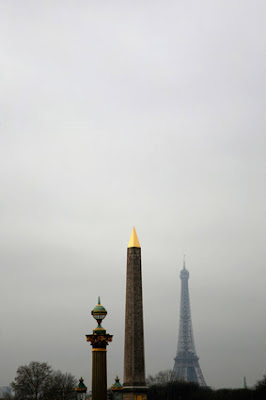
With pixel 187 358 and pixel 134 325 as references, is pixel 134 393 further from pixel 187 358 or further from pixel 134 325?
pixel 187 358

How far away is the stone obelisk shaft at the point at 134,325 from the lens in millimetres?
39500

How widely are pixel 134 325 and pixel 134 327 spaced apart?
129 millimetres

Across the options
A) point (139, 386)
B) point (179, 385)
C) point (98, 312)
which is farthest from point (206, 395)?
point (98, 312)

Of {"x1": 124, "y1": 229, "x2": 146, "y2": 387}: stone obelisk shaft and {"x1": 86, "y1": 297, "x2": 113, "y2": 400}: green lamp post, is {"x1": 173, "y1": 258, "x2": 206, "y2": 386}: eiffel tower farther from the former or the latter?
{"x1": 86, "y1": 297, "x2": 113, "y2": 400}: green lamp post

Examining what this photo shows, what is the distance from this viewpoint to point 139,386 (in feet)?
128

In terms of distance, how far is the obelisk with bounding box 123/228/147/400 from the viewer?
1554 inches

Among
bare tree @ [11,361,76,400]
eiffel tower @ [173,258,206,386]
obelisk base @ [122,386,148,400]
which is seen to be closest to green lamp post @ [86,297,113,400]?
obelisk base @ [122,386,148,400]

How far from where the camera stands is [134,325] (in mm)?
39531

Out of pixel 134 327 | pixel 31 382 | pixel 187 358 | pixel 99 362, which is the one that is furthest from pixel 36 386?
pixel 187 358

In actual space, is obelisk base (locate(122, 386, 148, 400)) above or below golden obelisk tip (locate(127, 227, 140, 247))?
below

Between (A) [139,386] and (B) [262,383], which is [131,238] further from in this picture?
(B) [262,383]

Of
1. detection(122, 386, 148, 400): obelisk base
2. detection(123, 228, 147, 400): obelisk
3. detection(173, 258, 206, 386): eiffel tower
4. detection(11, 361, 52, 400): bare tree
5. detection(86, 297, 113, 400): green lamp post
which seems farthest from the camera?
detection(173, 258, 206, 386): eiffel tower

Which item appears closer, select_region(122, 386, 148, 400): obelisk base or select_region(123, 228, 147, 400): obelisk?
select_region(122, 386, 148, 400): obelisk base

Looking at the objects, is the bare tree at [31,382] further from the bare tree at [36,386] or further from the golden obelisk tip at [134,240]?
the golden obelisk tip at [134,240]
